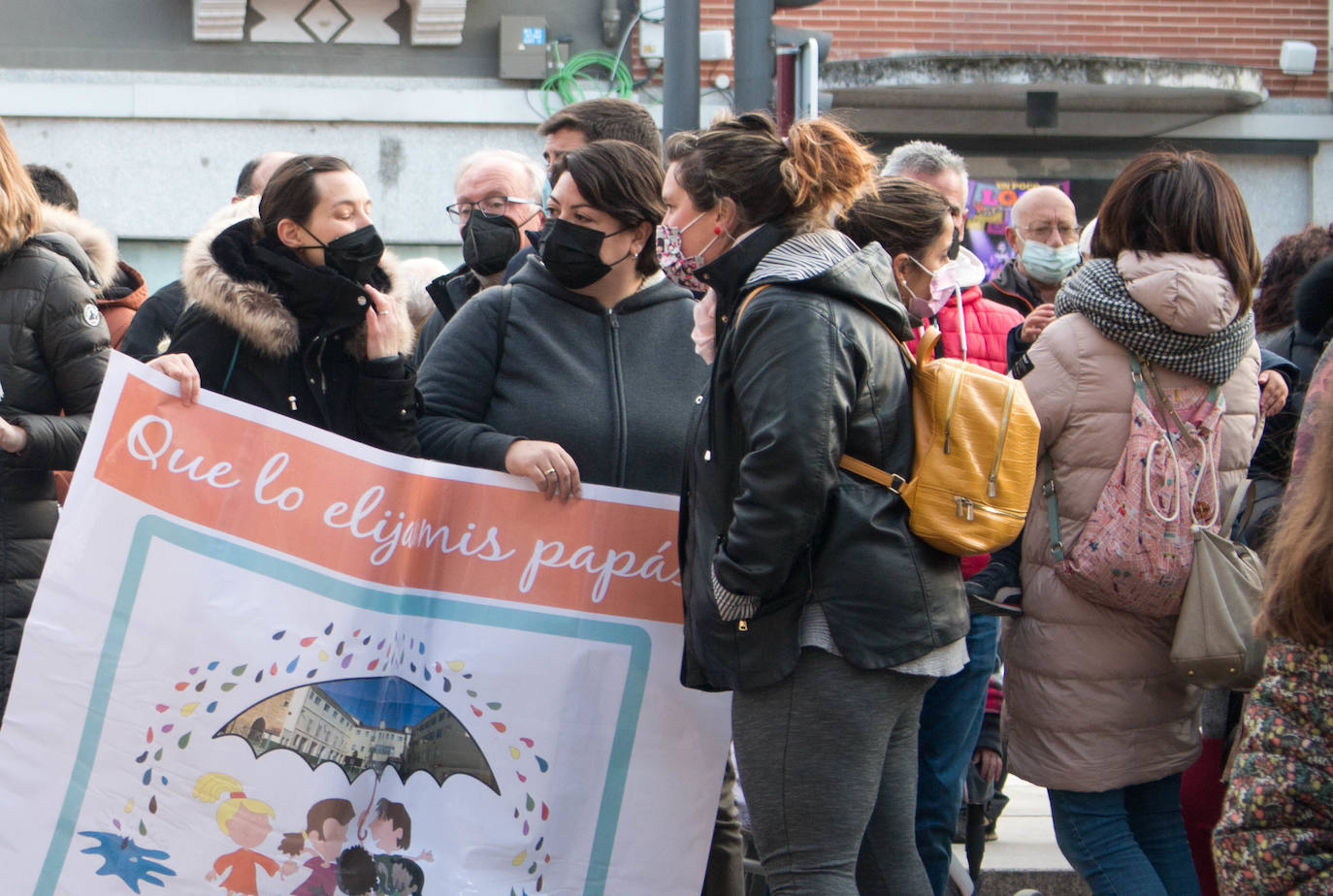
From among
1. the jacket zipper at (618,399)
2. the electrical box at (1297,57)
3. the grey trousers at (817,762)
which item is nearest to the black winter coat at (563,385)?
the jacket zipper at (618,399)

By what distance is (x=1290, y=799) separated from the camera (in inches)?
68.9

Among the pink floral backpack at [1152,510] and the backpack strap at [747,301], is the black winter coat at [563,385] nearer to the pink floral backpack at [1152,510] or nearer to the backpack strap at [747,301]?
the backpack strap at [747,301]

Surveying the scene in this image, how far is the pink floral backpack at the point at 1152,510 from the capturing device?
3.15m

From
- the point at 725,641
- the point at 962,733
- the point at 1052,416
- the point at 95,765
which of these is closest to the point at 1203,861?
the point at 962,733

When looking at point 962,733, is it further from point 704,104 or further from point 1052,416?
point 704,104

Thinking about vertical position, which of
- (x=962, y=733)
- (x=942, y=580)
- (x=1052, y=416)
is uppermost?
(x=1052, y=416)

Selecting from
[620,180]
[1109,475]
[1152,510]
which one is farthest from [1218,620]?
[620,180]

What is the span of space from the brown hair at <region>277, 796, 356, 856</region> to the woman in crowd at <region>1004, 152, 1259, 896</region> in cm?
148

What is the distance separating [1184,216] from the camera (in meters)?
3.20

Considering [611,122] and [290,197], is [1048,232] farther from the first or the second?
[290,197]

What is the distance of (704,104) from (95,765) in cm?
Result: 761

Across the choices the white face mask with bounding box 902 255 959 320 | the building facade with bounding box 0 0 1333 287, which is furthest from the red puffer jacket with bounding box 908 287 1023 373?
the building facade with bounding box 0 0 1333 287

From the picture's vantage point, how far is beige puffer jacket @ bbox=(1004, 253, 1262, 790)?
10.6ft

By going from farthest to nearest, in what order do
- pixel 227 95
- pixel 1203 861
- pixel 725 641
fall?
pixel 227 95, pixel 1203 861, pixel 725 641
